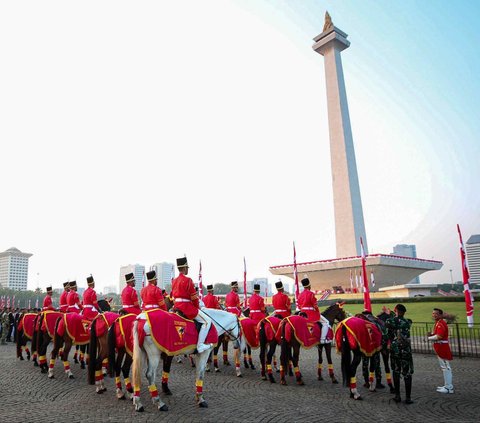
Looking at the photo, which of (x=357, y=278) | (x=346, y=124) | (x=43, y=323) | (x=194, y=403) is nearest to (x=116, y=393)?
(x=194, y=403)

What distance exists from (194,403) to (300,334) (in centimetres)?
339

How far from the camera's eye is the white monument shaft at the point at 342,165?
5038cm

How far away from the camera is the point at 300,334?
33.6 feet

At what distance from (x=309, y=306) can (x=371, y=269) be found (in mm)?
40429

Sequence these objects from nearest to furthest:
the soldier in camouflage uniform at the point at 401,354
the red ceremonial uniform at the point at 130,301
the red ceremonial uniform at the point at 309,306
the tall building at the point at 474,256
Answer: the soldier in camouflage uniform at the point at 401,354 < the red ceremonial uniform at the point at 130,301 < the red ceremonial uniform at the point at 309,306 < the tall building at the point at 474,256

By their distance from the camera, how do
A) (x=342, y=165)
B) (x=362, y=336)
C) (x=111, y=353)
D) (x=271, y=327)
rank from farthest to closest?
1. (x=342, y=165)
2. (x=271, y=327)
3. (x=362, y=336)
4. (x=111, y=353)

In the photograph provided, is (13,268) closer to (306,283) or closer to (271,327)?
(271,327)

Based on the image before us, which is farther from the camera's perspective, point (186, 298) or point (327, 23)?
point (327, 23)

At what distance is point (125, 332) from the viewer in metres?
8.48

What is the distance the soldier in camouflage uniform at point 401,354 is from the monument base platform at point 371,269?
134 ft

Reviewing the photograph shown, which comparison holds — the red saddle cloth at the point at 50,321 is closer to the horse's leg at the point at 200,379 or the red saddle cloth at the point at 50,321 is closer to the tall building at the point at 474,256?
the horse's leg at the point at 200,379

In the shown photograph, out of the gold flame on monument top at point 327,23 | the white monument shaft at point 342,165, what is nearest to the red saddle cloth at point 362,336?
the white monument shaft at point 342,165

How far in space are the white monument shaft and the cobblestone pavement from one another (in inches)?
1554

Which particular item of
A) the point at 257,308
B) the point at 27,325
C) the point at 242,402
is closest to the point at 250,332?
the point at 257,308
